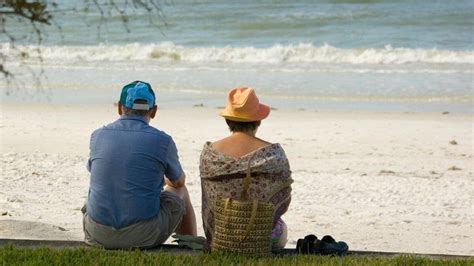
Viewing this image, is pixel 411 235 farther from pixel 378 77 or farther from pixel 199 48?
pixel 199 48

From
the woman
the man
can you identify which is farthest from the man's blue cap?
the woman

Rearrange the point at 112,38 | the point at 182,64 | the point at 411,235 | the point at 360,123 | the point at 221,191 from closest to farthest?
the point at 221,191, the point at 411,235, the point at 360,123, the point at 182,64, the point at 112,38

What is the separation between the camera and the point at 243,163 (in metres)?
5.81

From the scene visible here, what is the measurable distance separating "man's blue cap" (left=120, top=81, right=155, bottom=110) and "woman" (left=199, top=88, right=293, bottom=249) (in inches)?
17.7

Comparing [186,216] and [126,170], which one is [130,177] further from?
[186,216]

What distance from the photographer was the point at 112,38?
32.1 m

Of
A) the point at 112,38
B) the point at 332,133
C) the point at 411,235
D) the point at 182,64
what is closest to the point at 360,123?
the point at 332,133

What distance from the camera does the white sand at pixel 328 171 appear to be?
8242 millimetres

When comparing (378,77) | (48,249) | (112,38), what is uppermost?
(112,38)

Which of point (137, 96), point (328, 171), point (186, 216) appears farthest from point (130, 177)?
point (328, 171)

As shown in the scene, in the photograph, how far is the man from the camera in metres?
5.93

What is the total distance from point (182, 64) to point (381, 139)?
1342 centimetres

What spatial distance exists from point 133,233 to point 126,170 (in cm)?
39

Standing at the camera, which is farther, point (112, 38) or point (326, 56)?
point (112, 38)
